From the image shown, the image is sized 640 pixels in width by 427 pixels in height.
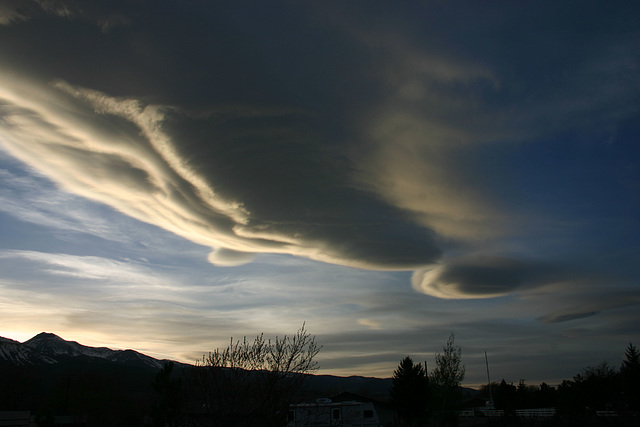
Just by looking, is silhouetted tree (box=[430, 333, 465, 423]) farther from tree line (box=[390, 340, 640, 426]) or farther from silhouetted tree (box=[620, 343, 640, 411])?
silhouetted tree (box=[620, 343, 640, 411])

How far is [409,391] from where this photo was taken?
54281 mm

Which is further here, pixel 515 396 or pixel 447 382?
pixel 515 396

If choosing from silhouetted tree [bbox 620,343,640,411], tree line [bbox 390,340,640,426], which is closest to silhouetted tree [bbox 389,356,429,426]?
tree line [bbox 390,340,640,426]

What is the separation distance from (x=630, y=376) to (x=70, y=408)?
80648 mm

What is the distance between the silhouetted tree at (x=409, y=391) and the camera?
5341 cm

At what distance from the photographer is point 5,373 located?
7975 centimetres

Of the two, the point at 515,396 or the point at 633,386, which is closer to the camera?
the point at 633,386

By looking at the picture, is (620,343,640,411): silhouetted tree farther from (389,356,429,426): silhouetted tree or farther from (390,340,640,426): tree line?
(389,356,429,426): silhouetted tree

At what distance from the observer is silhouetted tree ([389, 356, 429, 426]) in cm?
5341

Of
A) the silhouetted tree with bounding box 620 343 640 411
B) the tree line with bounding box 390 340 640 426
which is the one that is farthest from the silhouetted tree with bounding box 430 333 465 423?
the silhouetted tree with bounding box 620 343 640 411

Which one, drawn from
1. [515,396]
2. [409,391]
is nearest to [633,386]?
[515,396]

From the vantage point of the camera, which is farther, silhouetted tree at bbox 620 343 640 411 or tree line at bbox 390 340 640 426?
silhouetted tree at bbox 620 343 640 411

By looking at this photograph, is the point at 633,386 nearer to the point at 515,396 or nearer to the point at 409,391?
the point at 515,396

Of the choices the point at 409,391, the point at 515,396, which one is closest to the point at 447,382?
the point at 409,391
